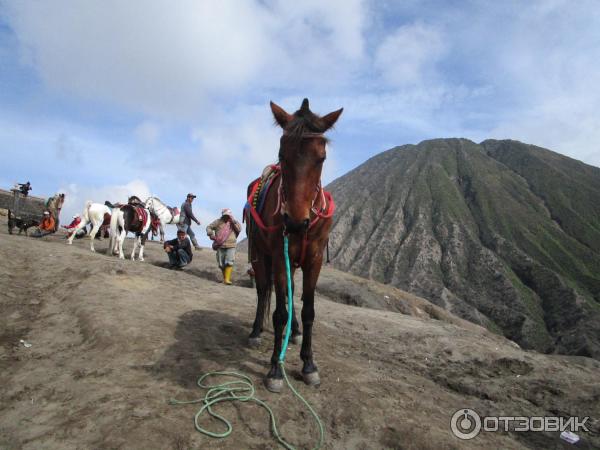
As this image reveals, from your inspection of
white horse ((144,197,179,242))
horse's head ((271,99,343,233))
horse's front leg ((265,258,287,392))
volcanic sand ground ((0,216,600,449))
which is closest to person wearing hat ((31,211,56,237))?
white horse ((144,197,179,242))

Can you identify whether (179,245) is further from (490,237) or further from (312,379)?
(490,237)

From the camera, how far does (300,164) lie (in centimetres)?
378

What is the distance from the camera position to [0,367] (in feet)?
14.4

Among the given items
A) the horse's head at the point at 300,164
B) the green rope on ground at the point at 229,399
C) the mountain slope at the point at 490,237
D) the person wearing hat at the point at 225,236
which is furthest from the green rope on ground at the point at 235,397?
the mountain slope at the point at 490,237

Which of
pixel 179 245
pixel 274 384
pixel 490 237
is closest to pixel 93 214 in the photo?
pixel 179 245

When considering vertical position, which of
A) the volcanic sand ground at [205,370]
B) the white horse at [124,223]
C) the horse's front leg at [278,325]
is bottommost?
the volcanic sand ground at [205,370]

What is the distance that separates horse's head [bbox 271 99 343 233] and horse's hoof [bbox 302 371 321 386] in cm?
182

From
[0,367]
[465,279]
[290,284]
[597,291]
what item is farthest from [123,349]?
[597,291]

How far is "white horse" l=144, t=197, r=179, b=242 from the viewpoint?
1980 centimetres

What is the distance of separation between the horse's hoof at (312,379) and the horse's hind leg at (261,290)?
136 centimetres

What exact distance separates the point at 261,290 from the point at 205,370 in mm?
1798

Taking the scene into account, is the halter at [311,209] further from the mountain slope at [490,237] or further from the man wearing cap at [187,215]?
the mountain slope at [490,237]

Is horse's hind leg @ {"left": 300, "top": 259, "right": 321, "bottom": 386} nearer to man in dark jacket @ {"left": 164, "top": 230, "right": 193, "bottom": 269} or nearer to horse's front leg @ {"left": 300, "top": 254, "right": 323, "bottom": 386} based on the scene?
horse's front leg @ {"left": 300, "top": 254, "right": 323, "bottom": 386}

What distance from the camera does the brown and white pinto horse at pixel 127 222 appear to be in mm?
14156
